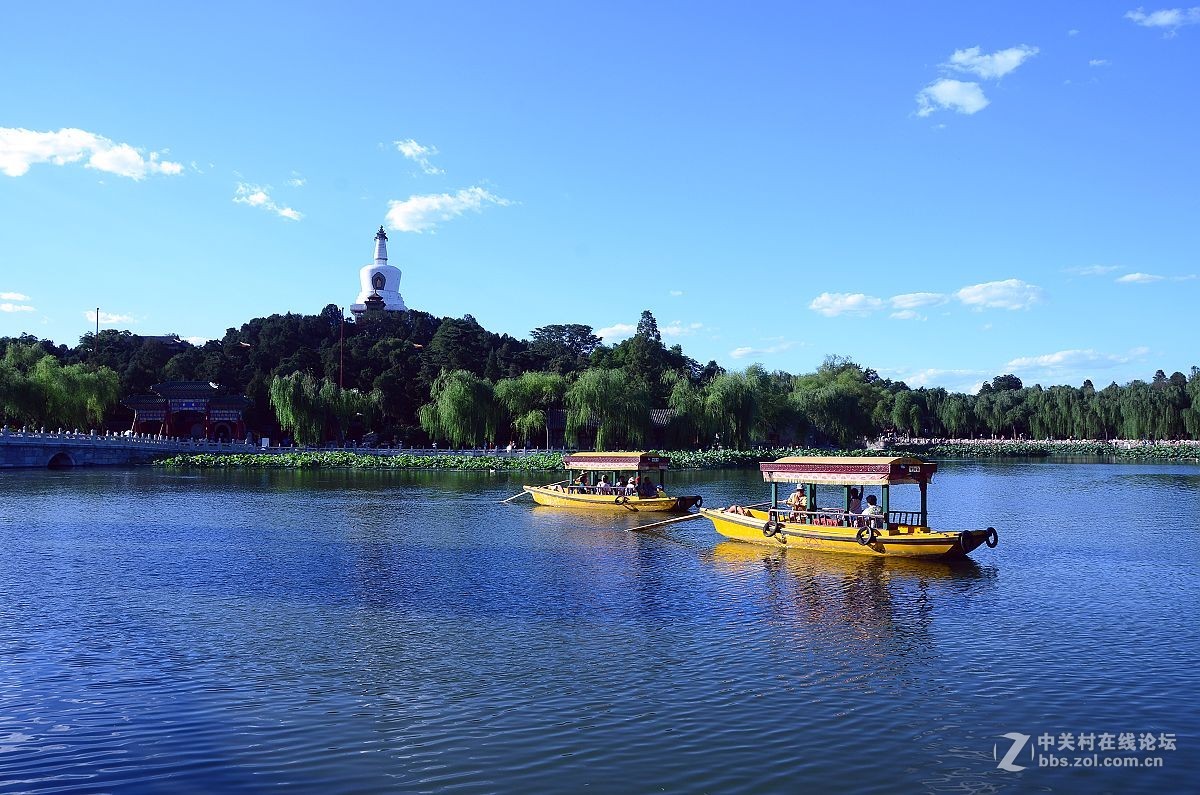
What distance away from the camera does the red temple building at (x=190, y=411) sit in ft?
229

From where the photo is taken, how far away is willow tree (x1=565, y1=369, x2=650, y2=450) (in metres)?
59.6

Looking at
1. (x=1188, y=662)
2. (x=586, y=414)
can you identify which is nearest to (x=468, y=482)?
(x=586, y=414)

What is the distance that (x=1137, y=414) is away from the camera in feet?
256

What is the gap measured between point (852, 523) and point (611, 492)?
12665 millimetres

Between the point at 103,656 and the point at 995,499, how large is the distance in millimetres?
36350

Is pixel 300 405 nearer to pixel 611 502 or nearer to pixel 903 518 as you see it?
pixel 611 502

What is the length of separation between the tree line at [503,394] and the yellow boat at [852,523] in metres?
35.2

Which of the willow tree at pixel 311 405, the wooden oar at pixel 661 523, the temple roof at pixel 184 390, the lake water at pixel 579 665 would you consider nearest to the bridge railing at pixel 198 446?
the willow tree at pixel 311 405

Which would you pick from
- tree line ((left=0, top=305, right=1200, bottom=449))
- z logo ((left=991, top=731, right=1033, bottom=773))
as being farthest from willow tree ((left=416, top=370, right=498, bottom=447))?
z logo ((left=991, top=731, right=1033, bottom=773))

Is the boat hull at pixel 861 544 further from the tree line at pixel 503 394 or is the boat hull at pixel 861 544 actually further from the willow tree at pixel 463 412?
the willow tree at pixel 463 412

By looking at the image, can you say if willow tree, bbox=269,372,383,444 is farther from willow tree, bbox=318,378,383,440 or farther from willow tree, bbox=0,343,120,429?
willow tree, bbox=0,343,120,429

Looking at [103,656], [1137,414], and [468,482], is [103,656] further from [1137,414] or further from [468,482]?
[1137,414]

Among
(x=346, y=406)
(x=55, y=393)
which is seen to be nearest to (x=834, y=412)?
(x=346, y=406)

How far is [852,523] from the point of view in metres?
22.0
